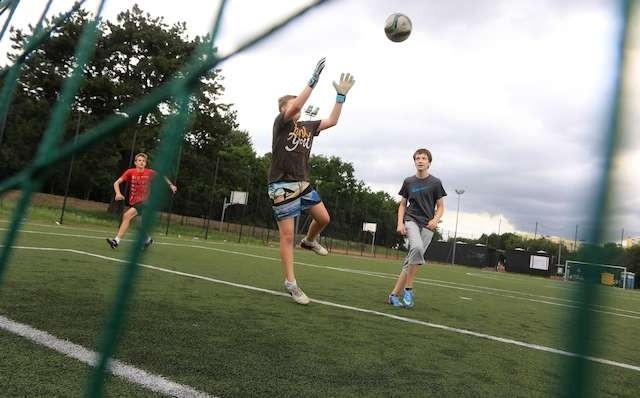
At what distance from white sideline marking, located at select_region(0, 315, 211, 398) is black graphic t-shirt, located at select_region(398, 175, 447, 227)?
144 inches

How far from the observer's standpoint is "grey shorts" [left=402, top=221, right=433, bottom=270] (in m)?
5.08

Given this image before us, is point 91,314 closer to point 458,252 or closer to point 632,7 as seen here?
point 632,7

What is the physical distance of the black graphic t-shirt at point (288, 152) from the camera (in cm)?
443

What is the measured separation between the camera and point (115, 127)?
4.29 ft

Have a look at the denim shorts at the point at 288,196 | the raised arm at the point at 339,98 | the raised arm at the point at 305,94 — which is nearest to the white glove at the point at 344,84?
the raised arm at the point at 339,98

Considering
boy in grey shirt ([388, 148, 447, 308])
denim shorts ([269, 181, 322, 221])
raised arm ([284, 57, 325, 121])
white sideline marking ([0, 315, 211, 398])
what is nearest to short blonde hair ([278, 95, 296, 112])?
raised arm ([284, 57, 325, 121])

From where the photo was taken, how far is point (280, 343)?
2822 millimetres

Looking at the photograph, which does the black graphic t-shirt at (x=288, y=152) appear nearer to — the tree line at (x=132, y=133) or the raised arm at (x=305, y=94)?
the raised arm at (x=305, y=94)

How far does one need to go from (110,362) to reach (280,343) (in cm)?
133

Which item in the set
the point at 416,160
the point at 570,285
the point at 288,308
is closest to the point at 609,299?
the point at 570,285

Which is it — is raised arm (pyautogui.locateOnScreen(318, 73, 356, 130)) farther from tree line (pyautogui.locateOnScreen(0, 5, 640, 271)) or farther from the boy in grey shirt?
tree line (pyautogui.locateOnScreen(0, 5, 640, 271))

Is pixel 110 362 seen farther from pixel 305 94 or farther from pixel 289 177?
pixel 289 177

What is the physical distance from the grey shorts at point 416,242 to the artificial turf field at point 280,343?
19.1 inches

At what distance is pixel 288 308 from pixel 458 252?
39.8 meters
